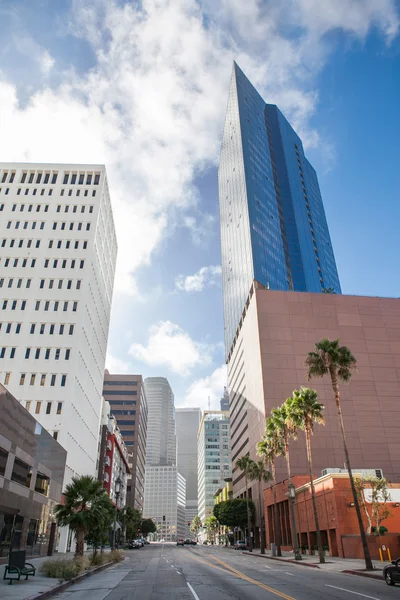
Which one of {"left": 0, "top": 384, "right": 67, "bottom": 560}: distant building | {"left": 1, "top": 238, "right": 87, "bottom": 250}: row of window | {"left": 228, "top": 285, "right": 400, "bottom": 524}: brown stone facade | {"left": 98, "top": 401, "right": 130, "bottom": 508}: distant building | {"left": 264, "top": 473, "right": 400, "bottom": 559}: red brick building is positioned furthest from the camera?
{"left": 98, "top": 401, "right": 130, "bottom": 508}: distant building

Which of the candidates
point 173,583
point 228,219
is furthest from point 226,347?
point 173,583

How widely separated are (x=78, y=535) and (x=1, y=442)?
26.0ft

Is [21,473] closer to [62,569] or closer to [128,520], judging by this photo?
[62,569]

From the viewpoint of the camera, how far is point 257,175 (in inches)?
5084

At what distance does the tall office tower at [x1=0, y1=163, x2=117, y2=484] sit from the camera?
200ft

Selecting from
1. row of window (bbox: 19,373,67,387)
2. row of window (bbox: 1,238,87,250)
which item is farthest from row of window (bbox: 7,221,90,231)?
row of window (bbox: 19,373,67,387)

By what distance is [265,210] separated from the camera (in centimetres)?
12319

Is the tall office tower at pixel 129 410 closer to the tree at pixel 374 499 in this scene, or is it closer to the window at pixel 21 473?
the window at pixel 21 473

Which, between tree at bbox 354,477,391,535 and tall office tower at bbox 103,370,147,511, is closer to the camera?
tree at bbox 354,477,391,535

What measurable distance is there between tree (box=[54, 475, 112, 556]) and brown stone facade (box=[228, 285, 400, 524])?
51435mm

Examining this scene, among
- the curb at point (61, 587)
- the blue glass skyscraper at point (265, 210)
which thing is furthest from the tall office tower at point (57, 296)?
the blue glass skyscraper at point (265, 210)

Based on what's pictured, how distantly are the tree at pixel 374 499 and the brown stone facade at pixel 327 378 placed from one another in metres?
38.3

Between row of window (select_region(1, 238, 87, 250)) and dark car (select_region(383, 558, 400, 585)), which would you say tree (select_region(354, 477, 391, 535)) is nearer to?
dark car (select_region(383, 558, 400, 585))

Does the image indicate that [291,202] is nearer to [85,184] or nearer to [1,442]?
[85,184]
